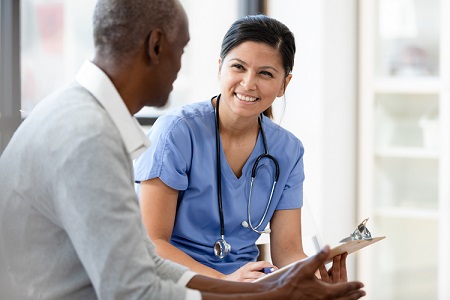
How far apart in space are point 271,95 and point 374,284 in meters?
1.90

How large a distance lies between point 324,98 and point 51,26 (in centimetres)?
125

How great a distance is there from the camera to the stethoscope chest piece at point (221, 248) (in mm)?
1996

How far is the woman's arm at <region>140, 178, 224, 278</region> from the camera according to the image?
188 centimetres

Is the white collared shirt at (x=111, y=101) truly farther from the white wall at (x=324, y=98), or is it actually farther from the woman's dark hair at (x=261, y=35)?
the white wall at (x=324, y=98)

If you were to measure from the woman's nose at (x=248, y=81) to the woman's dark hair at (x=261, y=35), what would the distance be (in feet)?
0.31

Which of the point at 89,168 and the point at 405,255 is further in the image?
the point at 405,255

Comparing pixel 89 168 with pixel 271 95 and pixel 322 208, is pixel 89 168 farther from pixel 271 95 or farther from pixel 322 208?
pixel 322 208

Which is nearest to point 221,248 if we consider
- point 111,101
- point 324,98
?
point 111,101

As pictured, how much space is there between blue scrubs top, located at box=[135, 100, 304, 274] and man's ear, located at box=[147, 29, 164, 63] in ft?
2.11

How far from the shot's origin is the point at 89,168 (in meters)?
1.15

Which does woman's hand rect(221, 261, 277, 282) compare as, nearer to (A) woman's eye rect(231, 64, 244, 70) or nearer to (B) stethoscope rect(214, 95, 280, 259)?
(B) stethoscope rect(214, 95, 280, 259)

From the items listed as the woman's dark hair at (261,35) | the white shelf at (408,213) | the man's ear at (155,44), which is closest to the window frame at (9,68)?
the woman's dark hair at (261,35)

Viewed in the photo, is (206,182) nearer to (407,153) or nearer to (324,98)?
(324,98)

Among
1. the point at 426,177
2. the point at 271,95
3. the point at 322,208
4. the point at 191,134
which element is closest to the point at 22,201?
the point at 191,134
